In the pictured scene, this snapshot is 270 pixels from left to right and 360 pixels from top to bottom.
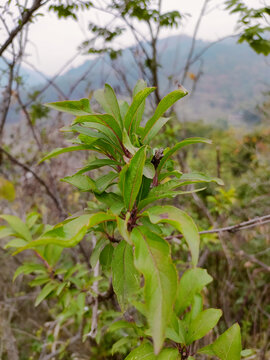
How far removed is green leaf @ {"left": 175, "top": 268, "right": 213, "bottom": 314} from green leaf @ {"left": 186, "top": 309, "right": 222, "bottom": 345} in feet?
0.22

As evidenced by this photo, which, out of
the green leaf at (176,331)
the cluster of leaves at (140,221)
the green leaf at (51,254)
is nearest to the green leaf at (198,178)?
the cluster of leaves at (140,221)

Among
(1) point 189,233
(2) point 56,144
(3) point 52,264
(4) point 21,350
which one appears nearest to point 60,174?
(2) point 56,144

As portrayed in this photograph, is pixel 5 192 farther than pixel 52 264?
Yes

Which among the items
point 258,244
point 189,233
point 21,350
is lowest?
point 21,350

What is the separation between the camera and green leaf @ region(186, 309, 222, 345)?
867 mm

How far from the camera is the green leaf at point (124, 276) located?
0.72 m

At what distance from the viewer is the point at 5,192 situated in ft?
7.15

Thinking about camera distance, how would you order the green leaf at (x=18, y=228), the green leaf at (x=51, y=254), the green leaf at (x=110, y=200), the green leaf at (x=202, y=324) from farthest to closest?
the green leaf at (x=51, y=254), the green leaf at (x=18, y=228), the green leaf at (x=202, y=324), the green leaf at (x=110, y=200)

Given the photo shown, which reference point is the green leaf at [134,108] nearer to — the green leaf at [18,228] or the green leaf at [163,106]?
the green leaf at [163,106]

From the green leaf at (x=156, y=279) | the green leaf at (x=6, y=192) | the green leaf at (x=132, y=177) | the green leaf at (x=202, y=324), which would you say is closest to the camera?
the green leaf at (x=156, y=279)

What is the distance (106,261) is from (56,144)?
11.4 ft

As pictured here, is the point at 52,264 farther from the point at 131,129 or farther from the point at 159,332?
the point at 159,332

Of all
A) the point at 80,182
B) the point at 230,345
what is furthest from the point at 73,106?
the point at 230,345

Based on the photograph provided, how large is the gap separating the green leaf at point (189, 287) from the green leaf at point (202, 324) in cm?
7
